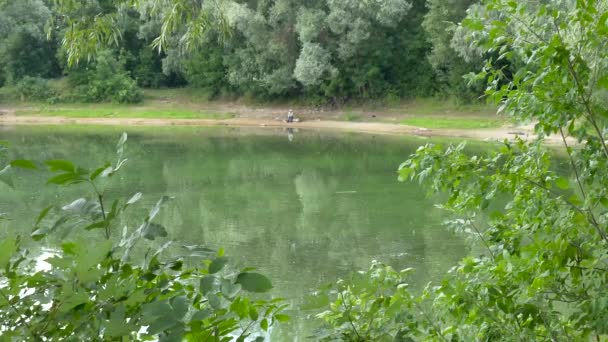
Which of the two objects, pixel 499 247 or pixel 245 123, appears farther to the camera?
pixel 245 123

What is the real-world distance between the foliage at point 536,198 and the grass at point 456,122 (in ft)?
66.7

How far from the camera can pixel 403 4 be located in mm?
24875

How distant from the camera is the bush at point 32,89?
2964 cm

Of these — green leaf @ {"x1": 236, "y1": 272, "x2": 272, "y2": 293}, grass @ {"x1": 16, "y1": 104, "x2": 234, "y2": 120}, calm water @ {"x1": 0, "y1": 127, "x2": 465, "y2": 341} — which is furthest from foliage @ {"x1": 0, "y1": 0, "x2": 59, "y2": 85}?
green leaf @ {"x1": 236, "y1": 272, "x2": 272, "y2": 293}

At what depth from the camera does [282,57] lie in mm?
26266

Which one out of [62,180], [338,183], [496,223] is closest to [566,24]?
[496,223]

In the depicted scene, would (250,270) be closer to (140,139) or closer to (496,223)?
(496,223)

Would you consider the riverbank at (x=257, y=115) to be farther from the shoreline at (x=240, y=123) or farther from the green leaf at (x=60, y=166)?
the green leaf at (x=60, y=166)

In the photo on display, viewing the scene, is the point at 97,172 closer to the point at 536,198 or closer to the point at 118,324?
the point at 118,324

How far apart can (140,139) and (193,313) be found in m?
22.0

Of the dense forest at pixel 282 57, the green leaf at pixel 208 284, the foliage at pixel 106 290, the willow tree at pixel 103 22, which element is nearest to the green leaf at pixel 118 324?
the foliage at pixel 106 290

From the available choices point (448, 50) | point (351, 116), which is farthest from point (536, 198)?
point (351, 116)

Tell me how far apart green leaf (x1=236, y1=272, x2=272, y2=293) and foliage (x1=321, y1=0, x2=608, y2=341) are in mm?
795

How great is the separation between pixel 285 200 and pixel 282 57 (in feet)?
45.2
